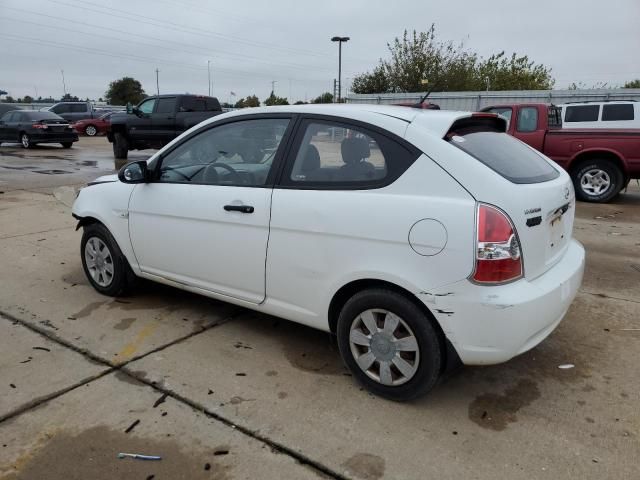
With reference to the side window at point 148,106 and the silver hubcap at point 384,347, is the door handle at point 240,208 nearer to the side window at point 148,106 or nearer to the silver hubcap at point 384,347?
the silver hubcap at point 384,347

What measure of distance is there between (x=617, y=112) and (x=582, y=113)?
786 millimetres

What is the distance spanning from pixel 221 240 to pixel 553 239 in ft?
6.69

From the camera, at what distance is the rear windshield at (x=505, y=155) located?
2.81 meters

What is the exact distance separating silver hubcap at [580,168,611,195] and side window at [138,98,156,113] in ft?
38.1

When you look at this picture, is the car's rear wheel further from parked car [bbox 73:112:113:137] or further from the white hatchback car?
the white hatchback car

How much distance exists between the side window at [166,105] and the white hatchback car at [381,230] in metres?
11.9

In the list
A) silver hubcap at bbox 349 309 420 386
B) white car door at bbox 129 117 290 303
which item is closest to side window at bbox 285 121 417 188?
white car door at bbox 129 117 290 303

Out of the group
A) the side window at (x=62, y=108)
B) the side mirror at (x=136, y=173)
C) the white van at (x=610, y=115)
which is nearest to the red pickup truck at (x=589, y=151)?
the white van at (x=610, y=115)

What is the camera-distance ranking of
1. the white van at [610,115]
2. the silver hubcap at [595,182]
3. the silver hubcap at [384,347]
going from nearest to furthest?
the silver hubcap at [384,347], the silver hubcap at [595,182], the white van at [610,115]

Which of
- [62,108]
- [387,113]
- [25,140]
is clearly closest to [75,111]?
[62,108]

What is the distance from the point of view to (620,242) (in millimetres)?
6641

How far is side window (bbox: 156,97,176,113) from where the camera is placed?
48.9ft

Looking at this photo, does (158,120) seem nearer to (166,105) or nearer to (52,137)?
(166,105)

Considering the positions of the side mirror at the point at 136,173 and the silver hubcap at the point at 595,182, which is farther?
the silver hubcap at the point at 595,182
